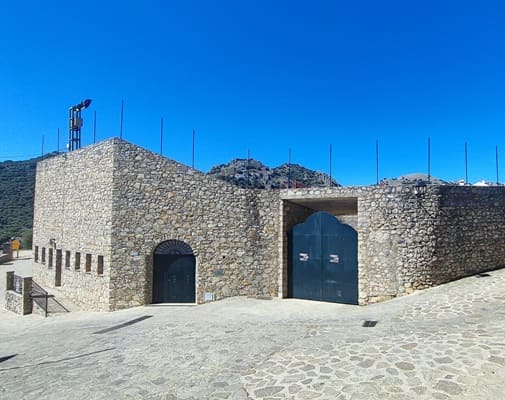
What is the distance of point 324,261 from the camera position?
13.5m

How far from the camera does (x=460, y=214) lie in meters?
12.3

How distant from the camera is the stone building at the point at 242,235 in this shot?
12.1 metres

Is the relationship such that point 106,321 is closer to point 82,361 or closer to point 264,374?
point 82,361

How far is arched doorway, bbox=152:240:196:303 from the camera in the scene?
46.4ft

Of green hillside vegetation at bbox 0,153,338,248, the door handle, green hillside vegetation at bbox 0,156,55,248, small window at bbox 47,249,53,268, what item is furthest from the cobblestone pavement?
green hillside vegetation at bbox 0,156,55,248

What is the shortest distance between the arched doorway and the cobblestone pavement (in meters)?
2.68

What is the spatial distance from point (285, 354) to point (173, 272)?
27.3ft

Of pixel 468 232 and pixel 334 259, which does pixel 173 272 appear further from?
pixel 468 232

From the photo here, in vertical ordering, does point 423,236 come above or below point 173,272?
above

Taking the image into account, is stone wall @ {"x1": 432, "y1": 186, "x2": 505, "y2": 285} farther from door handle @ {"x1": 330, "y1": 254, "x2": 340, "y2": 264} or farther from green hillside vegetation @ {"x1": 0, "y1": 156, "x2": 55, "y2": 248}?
green hillside vegetation @ {"x1": 0, "y1": 156, "x2": 55, "y2": 248}

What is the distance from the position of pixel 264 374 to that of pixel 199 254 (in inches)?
329

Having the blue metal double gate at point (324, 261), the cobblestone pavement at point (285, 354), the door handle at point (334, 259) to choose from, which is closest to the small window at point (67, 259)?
the cobblestone pavement at point (285, 354)

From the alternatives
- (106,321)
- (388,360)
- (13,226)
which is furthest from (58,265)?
(13,226)

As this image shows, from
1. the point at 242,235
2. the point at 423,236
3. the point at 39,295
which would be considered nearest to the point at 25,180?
the point at 39,295
